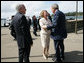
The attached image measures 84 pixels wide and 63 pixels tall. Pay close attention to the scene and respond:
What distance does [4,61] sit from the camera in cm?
834

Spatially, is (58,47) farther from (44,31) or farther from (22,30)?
(22,30)

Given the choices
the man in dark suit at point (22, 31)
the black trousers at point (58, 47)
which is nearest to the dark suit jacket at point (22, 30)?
the man in dark suit at point (22, 31)

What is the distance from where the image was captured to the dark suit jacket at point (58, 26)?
7.82m

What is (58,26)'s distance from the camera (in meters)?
7.93

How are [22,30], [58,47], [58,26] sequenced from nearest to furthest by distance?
1. [22,30]
2. [58,26]
3. [58,47]

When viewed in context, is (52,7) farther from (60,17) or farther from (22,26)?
(22,26)

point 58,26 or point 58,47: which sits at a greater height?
point 58,26

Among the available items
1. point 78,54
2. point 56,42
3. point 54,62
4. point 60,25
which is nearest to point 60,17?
point 60,25

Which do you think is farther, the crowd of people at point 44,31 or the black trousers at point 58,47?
the black trousers at point 58,47

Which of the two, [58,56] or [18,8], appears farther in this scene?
[58,56]

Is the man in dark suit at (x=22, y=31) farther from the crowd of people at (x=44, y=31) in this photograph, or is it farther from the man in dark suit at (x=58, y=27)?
the man in dark suit at (x=58, y=27)

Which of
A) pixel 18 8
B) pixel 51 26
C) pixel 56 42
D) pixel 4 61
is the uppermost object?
pixel 18 8

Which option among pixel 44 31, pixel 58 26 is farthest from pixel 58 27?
pixel 44 31

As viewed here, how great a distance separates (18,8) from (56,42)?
203 cm
